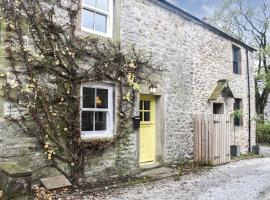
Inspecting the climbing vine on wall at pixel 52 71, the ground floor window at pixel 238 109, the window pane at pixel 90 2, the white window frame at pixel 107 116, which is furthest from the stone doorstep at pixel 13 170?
the ground floor window at pixel 238 109

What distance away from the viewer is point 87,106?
316 inches

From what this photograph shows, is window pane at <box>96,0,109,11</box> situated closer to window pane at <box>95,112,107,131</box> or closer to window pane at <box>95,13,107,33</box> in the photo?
window pane at <box>95,13,107,33</box>

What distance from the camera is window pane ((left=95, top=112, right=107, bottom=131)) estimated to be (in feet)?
27.1

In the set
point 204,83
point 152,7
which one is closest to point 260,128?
point 204,83

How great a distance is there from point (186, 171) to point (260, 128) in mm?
14697

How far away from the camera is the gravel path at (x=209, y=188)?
684cm

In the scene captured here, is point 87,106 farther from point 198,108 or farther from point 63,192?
point 198,108

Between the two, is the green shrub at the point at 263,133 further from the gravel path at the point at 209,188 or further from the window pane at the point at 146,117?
the window pane at the point at 146,117

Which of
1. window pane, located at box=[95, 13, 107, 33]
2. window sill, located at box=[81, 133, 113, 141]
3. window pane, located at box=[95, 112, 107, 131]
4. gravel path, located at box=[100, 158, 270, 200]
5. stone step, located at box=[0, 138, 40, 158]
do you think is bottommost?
gravel path, located at box=[100, 158, 270, 200]

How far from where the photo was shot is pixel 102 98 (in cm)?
839

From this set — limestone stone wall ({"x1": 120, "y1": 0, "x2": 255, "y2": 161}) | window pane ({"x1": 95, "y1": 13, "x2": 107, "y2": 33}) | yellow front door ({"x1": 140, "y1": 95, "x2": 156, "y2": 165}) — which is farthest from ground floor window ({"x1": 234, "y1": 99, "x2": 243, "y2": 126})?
window pane ({"x1": 95, "y1": 13, "x2": 107, "y2": 33})

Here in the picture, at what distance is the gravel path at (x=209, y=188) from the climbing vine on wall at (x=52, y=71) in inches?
61.8

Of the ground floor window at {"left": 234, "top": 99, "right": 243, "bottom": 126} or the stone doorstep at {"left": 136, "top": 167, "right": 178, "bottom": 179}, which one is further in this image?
the ground floor window at {"left": 234, "top": 99, "right": 243, "bottom": 126}

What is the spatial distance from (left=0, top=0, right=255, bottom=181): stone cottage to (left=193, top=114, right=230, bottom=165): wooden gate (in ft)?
0.88
